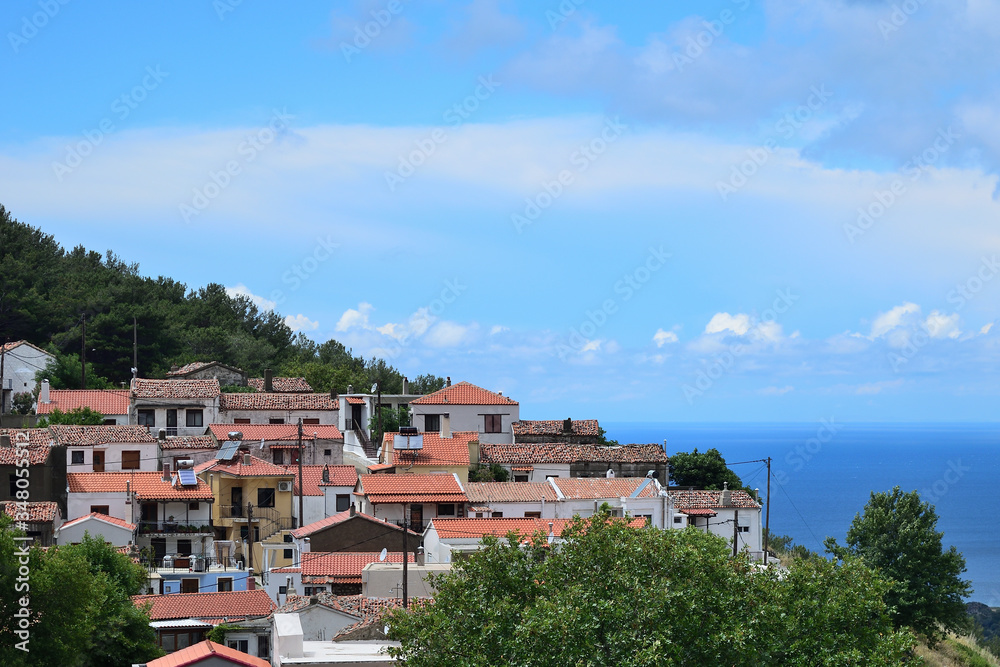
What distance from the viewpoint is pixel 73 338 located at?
6962 cm

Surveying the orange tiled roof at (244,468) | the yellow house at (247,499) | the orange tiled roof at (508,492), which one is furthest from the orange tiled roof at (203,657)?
the orange tiled roof at (244,468)

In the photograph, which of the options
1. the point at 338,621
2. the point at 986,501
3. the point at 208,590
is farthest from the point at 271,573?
the point at 986,501

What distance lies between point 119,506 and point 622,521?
2851 cm

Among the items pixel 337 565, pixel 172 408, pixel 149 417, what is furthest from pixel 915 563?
pixel 149 417

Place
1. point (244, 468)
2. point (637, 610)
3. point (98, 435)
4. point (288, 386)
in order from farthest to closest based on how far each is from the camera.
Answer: point (288, 386), point (98, 435), point (244, 468), point (637, 610)

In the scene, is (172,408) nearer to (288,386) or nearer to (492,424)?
(288,386)

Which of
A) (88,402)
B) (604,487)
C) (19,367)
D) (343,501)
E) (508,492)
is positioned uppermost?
(19,367)

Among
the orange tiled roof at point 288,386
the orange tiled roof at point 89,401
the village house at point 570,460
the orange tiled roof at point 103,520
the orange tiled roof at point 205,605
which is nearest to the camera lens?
the orange tiled roof at point 205,605

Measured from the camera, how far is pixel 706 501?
5088cm

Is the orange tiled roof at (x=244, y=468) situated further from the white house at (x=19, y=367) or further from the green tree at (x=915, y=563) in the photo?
the green tree at (x=915, y=563)

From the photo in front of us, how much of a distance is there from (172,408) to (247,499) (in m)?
10.4

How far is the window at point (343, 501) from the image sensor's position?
4781cm

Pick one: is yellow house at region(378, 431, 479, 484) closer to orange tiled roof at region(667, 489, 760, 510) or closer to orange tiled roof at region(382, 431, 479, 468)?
orange tiled roof at region(382, 431, 479, 468)

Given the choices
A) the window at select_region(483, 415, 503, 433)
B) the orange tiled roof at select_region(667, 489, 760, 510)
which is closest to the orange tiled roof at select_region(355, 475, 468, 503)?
the orange tiled roof at select_region(667, 489, 760, 510)
